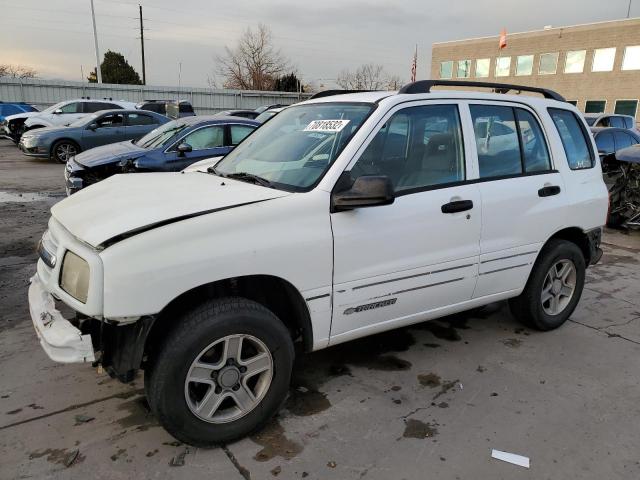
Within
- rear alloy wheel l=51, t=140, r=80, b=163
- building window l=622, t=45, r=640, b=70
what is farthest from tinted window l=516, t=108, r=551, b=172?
building window l=622, t=45, r=640, b=70

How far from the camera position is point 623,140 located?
41.2ft

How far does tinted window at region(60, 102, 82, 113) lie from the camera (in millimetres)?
19094

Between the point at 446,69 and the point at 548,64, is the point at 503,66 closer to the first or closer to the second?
the point at 548,64

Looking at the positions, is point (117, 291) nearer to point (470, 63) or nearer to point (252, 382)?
point (252, 382)

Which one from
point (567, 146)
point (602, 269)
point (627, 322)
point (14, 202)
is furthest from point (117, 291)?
point (14, 202)

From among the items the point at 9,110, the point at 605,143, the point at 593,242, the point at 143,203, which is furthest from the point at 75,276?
the point at 9,110

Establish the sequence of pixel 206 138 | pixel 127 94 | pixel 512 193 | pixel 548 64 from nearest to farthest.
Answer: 1. pixel 512 193
2. pixel 206 138
3. pixel 127 94
4. pixel 548 64

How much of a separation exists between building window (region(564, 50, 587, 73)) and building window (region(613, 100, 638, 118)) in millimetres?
4363

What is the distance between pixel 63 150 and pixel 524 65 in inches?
1601

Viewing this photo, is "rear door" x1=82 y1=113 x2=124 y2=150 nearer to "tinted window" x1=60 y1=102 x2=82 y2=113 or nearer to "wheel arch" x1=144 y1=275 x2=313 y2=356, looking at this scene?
"tinted window" x1=60 y1=102 x2=82 y2=113

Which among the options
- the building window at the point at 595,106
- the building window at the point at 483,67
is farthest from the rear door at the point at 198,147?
the building window at the point at 483,67

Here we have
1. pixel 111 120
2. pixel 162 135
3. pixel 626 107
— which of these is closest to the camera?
pixel 162 135

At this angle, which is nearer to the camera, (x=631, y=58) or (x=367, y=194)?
(x=367, y=194)

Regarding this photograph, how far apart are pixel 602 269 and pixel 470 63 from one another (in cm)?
4639
